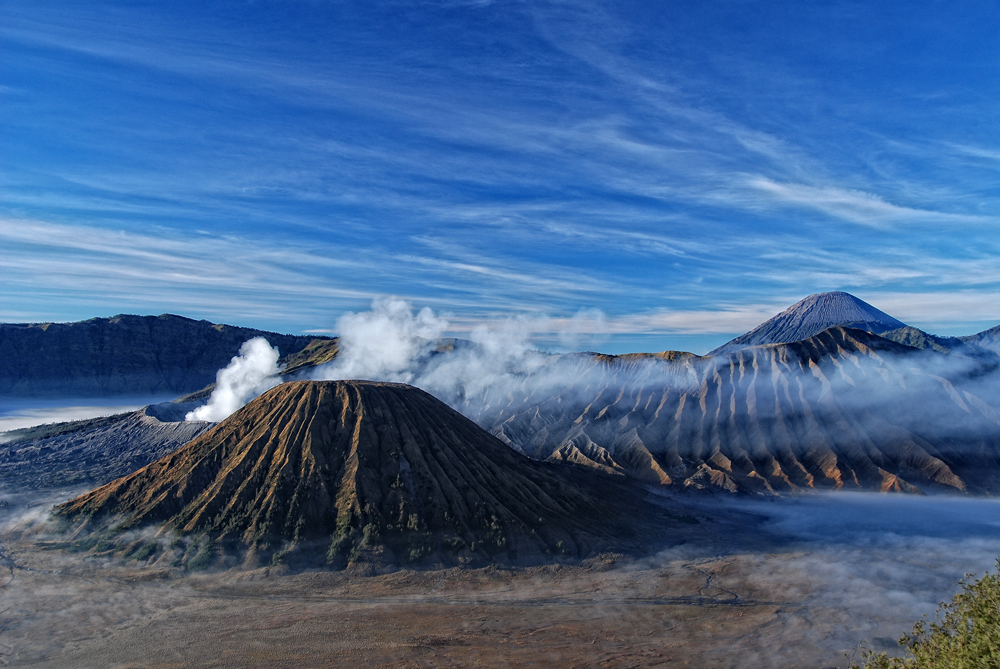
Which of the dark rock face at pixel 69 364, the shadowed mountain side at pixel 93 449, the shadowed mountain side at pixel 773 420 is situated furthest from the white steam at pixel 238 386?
the dark rock face at pixel 69 364

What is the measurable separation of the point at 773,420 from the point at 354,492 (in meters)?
72.2

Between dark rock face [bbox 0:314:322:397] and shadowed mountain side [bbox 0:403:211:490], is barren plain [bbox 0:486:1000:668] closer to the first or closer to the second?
shadowed mountain side [bbox 0:403:211:490]

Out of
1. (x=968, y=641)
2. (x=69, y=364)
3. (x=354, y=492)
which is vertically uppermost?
(x=69, y=364)

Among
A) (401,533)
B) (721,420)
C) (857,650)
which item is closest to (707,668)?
(857,650)

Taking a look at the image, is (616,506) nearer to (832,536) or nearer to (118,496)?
(832,536)

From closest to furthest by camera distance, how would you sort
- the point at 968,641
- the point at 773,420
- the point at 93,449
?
the point at 968,641
the point at 93,449
the point at 773,420

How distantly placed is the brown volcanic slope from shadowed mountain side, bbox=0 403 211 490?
21.0 m

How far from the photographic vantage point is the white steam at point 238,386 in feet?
303

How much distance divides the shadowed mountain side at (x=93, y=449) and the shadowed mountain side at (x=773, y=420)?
50.9 metres

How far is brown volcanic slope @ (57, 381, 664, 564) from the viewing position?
154 feet

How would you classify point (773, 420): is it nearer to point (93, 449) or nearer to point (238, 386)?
point (238, 386)

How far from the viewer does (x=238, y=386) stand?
103312 millimetres

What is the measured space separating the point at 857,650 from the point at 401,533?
105 feet

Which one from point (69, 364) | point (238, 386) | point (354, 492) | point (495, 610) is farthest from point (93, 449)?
point (69, 364)
